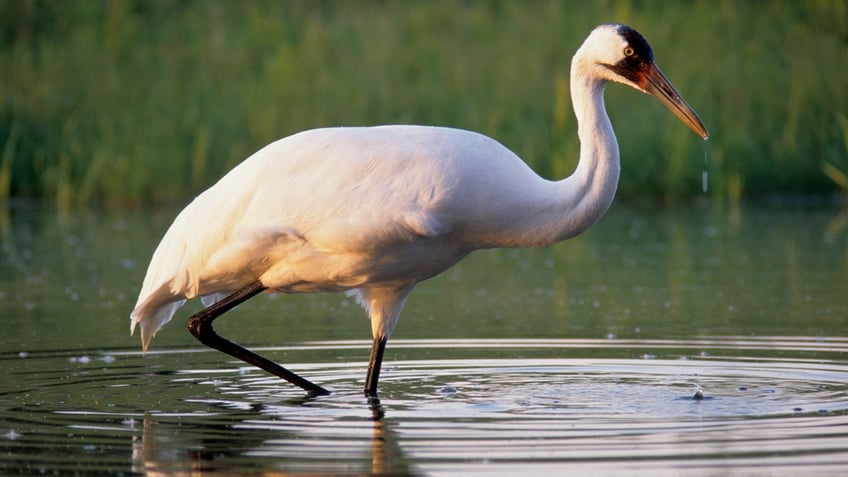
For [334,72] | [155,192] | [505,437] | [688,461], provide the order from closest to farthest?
[688,461]
[505,437]
[155,192]
[334,72]

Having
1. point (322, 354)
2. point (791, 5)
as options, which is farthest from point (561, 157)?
point (322, 354)

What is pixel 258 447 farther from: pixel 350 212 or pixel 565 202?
pixel 565 202

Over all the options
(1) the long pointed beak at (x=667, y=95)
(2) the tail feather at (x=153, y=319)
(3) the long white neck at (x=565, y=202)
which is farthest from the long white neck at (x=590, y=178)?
(2) the tail feather at (x=153, y=319)

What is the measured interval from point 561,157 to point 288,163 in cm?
1112

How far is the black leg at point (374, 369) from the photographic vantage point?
26.6 feet

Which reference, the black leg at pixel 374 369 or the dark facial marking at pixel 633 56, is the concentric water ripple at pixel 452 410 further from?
the dark facial marking at pixel 633 56

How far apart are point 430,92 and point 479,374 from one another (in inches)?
486

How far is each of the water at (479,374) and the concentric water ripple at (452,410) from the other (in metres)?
0.02

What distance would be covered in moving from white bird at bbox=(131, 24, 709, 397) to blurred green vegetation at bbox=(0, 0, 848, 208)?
10426 millimetres

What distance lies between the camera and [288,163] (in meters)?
7.99

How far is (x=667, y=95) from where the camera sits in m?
8.16

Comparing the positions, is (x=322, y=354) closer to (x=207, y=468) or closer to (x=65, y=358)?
(x=65, y=358)

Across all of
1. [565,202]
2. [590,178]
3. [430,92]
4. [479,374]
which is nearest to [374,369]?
[479,374]

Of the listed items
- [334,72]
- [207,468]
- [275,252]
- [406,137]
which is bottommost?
[207,468]
